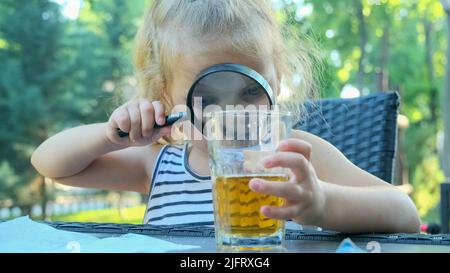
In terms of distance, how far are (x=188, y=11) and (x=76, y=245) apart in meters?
0.94

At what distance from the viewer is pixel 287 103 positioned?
2066 millimetres

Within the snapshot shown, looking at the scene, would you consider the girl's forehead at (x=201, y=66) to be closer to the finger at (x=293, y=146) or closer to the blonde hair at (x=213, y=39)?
the blonde hair at (x=213, y=39)

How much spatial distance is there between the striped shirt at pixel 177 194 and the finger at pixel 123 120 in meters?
0.43

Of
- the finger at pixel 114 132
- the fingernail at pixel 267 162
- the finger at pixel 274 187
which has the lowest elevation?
the finger at pixel 274 187

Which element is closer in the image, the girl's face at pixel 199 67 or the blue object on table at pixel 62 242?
the blue object on table at pixel 62 242

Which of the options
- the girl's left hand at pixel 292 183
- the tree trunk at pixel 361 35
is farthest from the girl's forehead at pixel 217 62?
the tree trunk at pixel 361 35

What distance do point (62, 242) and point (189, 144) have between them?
0.98 m

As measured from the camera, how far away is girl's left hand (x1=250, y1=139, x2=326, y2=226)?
2.88 ft

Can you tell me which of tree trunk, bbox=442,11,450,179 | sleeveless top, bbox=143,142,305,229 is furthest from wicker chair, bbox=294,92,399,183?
tree trunk, bbox=442,11,450,179

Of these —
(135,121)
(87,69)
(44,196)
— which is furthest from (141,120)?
(87,69)

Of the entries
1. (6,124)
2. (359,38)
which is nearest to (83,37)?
(6,124)

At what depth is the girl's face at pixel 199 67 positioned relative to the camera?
1560 mm

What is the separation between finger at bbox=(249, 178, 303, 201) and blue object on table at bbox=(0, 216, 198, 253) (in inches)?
7.3

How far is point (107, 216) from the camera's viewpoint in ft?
61.6
